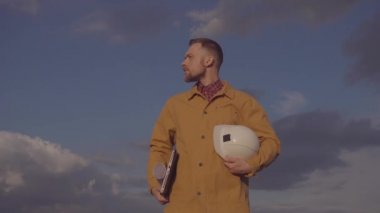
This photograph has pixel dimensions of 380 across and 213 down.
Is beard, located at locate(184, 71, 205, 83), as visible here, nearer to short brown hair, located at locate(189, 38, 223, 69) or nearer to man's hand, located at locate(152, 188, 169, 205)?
short brown hair, located at locate(189, 38, 223, 69)

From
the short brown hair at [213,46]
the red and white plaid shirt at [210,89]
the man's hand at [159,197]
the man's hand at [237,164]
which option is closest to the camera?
the man's hand at [237,164]

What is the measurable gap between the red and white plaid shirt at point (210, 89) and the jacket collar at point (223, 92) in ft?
0.16

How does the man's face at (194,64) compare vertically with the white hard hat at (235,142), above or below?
above

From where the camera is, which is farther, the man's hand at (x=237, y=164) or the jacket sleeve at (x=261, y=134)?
the jacket sleeve at (x=261, y=134)

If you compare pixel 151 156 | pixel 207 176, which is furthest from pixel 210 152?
pixel 151 156

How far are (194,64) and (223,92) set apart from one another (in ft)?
1.68

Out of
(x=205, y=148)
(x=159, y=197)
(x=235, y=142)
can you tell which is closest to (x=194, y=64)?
(x=205, y=148)

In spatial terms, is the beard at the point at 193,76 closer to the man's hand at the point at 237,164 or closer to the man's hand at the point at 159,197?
the man's hand at the point at 237,164

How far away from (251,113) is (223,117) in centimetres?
39

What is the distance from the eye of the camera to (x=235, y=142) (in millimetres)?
8086

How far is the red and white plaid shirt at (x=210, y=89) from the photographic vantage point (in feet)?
28.5

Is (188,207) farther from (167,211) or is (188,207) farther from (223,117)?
(223,117)

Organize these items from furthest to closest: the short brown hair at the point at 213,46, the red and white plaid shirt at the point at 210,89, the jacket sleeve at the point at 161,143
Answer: the short brown hair at the point at 213,46 → the red and white plaid shirt at the point at 210,89 → the jacket sleeve at the point at 161,143

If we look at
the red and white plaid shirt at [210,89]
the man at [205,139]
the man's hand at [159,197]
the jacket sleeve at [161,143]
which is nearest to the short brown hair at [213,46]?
the man at [205,139]
